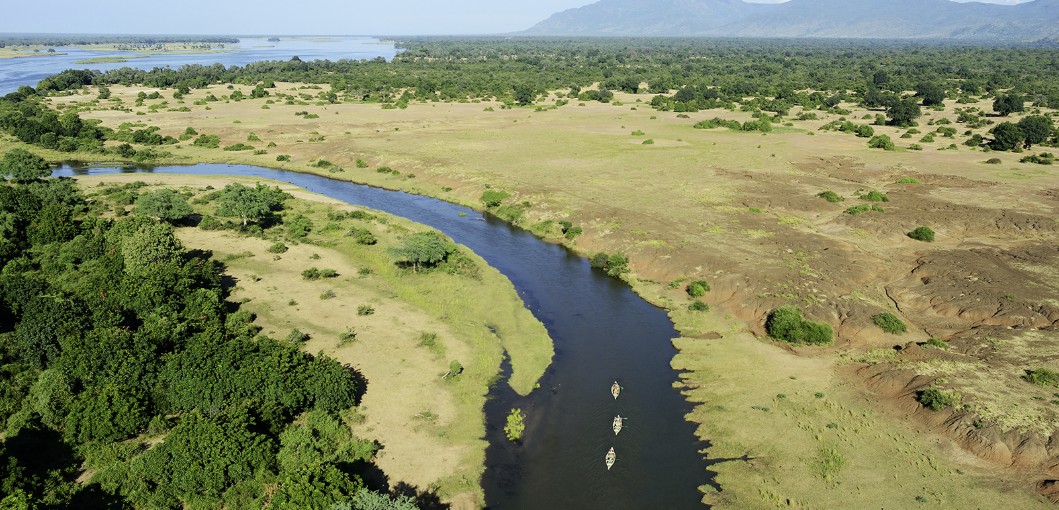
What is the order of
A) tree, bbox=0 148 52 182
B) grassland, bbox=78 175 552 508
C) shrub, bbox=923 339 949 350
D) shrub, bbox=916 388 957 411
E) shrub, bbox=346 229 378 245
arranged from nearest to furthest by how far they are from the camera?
grassland, bbox=78 175 552 508 < shrub, bbox=916 388 957 411 < shrub, bbox=923 339 949 350 < shrub, bbox=346 229 378 245 < tree, bbox=0 148 52 182

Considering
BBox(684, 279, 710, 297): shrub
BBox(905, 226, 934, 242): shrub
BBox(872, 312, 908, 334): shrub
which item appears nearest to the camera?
BBox(872, 312, 908, 334): shrub

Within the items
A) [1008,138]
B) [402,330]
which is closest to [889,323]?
[402,330]

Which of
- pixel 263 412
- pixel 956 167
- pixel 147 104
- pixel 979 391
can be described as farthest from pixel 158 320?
pixel 147 104

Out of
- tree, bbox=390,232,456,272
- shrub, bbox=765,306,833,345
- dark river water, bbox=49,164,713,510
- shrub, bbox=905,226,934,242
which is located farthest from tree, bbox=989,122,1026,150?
tree, bbox=390,232,456,272

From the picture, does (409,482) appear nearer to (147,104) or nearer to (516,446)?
(516,446)

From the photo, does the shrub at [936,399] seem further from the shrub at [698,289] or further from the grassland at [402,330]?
the grassland at [402,330]

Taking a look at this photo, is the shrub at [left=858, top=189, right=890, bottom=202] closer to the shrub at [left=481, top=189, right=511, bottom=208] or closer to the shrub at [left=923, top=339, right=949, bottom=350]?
the shrub at [left=923, top=339, right=949, bottom=350]
